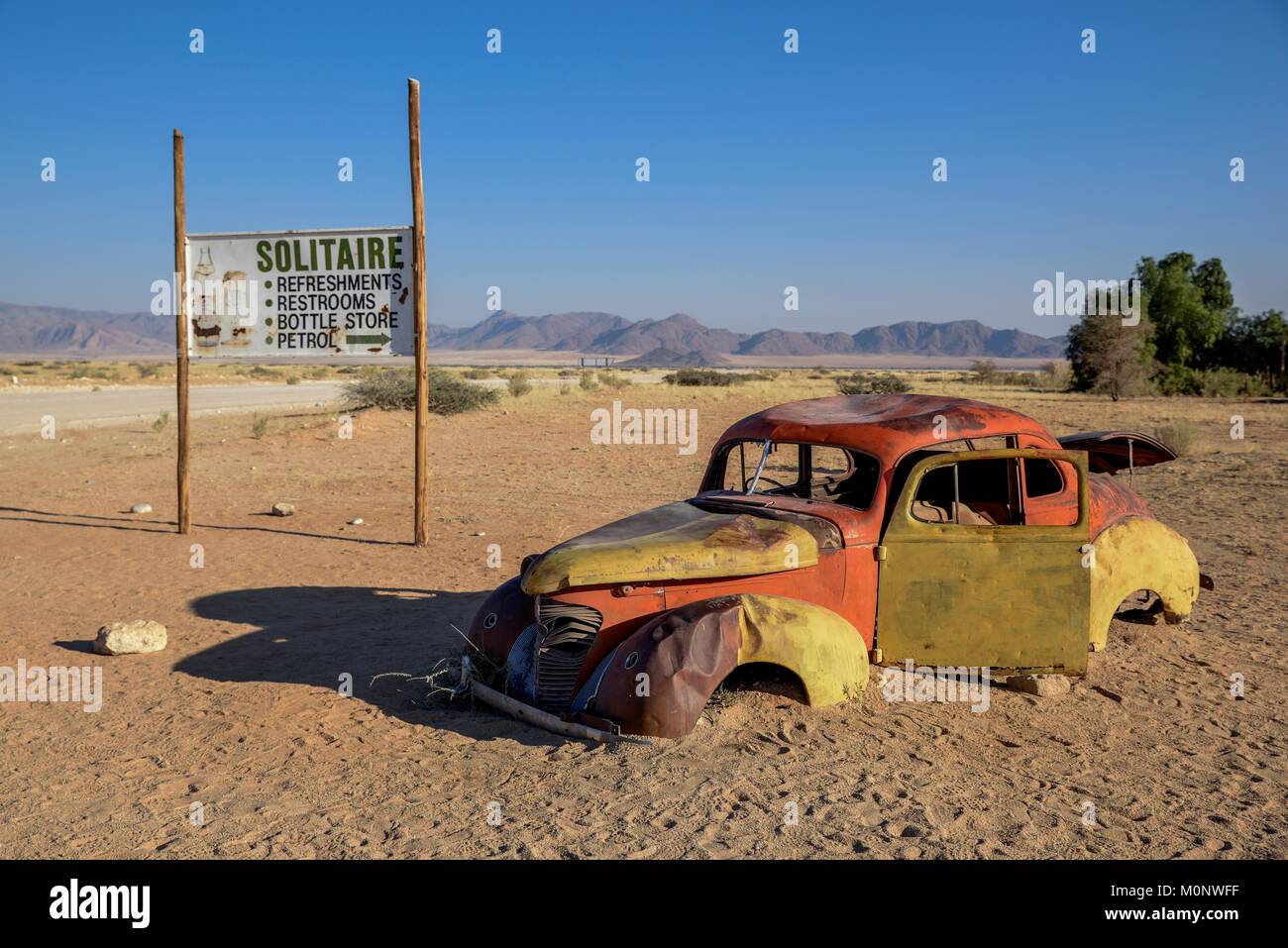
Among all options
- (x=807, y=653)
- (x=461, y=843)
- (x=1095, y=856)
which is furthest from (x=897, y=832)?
(x=461, y=843)

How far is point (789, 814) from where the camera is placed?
421 cm

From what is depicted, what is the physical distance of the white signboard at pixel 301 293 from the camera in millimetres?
11258

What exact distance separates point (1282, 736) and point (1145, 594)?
2684 millimetres

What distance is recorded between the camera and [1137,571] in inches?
255

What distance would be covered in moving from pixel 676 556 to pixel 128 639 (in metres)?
4.24

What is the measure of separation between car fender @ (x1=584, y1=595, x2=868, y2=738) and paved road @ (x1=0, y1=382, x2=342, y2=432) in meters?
23.3

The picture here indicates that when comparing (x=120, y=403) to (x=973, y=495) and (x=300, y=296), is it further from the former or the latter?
(x=973, y=495)

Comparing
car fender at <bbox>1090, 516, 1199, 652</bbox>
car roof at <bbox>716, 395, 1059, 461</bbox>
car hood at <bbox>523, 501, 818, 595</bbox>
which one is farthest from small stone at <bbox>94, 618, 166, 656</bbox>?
car fender at <bbox>1090, 516, 1199, 652</bbox>

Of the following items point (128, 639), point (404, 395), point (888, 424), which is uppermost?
point (404, 395)

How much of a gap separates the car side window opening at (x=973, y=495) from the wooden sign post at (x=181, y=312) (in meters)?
8.67

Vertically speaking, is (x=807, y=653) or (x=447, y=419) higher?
(x=447, y=419)

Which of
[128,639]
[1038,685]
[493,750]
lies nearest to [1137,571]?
[1038,685]

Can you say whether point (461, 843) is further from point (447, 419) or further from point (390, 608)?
point (447, 419)

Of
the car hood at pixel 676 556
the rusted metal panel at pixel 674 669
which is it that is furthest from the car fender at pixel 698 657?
the car hood at pixel 676 556
